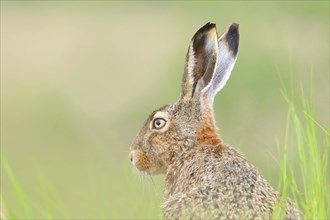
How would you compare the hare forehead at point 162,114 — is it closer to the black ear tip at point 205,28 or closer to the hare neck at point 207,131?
the hare neck at point 207,131

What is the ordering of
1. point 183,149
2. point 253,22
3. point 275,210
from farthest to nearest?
point 253,22, point 183,149, point 275,210

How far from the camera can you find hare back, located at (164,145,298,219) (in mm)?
6801

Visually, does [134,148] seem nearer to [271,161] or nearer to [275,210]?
[271,161]

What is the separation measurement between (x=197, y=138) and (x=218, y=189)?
1.13m

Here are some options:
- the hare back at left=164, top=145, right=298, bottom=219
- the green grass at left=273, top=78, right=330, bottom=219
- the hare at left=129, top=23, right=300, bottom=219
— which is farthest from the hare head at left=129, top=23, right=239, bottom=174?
the green grass at left=273, top=78, right=330, bottom=219

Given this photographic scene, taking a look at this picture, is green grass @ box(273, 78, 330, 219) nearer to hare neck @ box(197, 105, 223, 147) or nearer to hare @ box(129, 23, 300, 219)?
hare @ box(129, 23, 300, 219)

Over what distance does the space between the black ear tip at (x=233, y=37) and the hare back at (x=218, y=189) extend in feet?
2.04

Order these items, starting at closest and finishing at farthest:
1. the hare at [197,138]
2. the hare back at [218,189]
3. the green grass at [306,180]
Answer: the hare back at [218,189], the green grass at [306,180], the hare at [197,138]

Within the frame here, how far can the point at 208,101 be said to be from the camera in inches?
328

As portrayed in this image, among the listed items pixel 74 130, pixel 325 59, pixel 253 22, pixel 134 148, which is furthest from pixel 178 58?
pixel 134 148

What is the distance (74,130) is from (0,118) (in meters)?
2.43

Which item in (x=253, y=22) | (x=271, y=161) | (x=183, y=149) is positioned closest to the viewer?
(x=271, y=161)

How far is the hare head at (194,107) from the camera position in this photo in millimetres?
8188

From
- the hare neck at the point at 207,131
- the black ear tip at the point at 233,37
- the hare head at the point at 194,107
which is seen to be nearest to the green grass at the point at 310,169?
the hare neck at the point at 207,131
